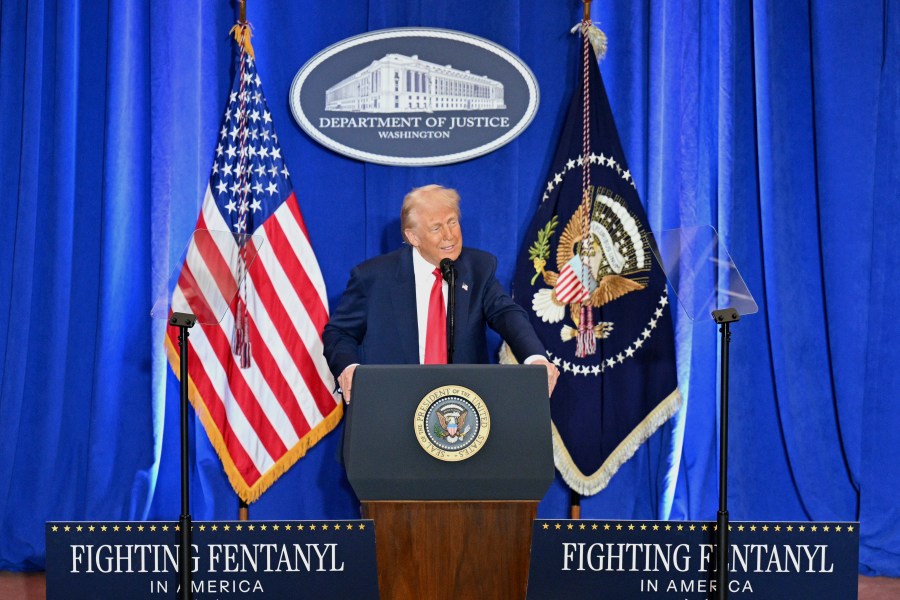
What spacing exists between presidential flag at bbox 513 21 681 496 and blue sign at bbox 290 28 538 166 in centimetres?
30

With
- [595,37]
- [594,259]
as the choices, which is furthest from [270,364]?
[595,37]

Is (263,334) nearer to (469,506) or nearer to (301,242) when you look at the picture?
A: (301,242)

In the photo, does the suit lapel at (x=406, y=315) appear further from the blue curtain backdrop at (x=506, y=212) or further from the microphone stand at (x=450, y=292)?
the blue curtain backdrop at (x=506, y=212)

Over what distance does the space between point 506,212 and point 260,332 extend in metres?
1.17

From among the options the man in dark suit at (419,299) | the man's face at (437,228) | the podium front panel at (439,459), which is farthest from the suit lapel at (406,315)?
the podium front panel at (439,459)

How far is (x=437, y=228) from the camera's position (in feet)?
10.1

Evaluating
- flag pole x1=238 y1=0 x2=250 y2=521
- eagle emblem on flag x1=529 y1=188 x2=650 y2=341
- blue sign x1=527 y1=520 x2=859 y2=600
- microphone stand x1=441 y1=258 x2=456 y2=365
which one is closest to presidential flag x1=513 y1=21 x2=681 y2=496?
eagle emblem on flag x1=529 y1=188 x2=650 y2=341

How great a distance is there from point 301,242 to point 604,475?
162 centimetres

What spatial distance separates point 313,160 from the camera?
3.91m

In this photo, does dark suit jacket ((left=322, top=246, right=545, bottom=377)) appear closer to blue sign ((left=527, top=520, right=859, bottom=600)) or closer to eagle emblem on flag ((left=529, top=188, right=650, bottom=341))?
eagle emblem on flag ((left=529, top=188, right=650, bottom=341))

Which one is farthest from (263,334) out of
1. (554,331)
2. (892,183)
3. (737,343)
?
(892,183)

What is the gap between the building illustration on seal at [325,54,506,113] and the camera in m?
3.84

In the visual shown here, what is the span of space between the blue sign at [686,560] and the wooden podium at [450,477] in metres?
0.17

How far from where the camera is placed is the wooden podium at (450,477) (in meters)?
2.35
